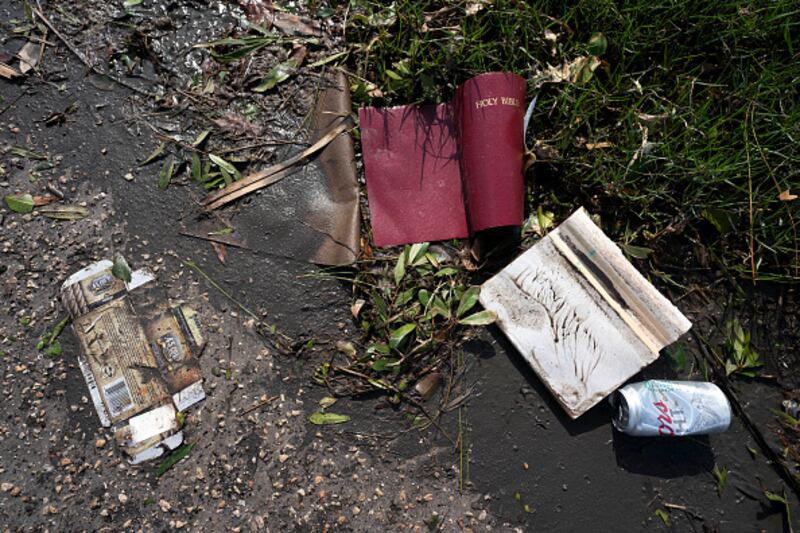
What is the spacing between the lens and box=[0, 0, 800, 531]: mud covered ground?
1.45 meters

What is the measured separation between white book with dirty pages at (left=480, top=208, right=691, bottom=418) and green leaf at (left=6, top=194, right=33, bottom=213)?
145 cm

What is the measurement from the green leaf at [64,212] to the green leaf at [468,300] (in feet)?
3.99

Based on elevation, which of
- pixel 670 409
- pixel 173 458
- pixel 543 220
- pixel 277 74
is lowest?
pixel 670 409

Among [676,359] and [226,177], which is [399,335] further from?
[676,359]

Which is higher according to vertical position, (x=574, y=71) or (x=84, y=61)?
(x=84, y=61)

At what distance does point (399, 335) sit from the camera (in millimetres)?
1462

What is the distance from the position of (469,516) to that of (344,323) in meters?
0.70

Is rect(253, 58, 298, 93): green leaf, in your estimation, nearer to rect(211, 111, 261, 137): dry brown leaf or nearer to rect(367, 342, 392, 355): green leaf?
rect(211, 111, 261, 137): dry brown leaf

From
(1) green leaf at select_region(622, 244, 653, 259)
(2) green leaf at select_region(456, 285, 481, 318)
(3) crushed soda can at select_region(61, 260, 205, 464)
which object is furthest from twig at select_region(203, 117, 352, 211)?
(1) green leaf at select_region(622, 244, 653, 259)

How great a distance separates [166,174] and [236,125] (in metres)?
0.27

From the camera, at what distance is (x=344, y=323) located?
1.52m

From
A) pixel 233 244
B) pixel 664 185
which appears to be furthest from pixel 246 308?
pixel 664 185

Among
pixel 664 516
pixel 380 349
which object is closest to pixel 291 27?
pixel 380 349

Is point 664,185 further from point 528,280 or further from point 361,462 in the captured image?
point 361,462
